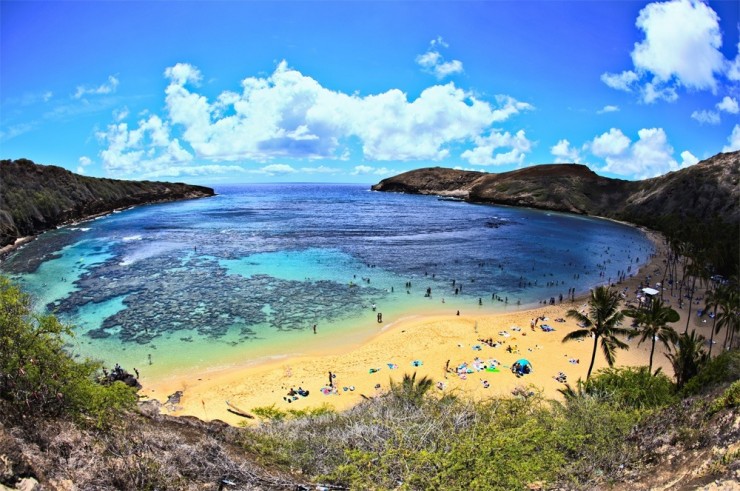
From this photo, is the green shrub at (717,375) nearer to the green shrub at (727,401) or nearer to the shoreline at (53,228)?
the green shrub at (727,401)

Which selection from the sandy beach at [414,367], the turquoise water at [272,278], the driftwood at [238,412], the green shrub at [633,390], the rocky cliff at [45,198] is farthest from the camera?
the rocky cliff at [45,198]

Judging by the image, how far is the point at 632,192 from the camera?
150500 millimetres

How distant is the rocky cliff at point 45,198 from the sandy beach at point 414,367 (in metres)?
74.2

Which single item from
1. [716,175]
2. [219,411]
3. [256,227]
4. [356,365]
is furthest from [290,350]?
[716,175]

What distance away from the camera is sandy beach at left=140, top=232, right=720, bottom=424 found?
1069 inches

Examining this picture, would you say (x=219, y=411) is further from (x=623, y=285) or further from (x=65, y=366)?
(x=623, y=285)

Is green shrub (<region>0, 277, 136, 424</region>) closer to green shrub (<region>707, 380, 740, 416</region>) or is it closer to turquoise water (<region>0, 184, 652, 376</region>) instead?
green shrub (<region>707, 380, 740, 416</region>)

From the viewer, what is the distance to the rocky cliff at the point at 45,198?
87.1 meters

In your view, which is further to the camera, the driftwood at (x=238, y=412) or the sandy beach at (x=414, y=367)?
the sandy beach at (x=414, y=367)

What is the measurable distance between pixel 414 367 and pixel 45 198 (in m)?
117

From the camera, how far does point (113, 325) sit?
3900 centimetres

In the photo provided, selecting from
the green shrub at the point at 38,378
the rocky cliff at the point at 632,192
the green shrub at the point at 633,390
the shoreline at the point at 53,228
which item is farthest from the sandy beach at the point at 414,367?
the rocky cliff at the point at 632,192

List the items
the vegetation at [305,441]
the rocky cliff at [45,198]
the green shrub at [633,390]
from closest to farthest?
the vegetation at [305,441] → the green shrub at [633,390] → the rocky cliff at [45,198]

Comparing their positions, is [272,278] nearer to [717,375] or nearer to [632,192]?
[717,375]
